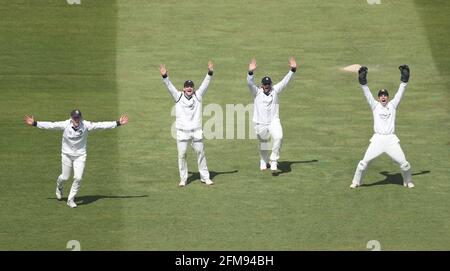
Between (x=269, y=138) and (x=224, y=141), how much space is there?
3004 mm

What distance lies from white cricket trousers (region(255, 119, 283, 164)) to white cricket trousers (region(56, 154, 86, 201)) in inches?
205

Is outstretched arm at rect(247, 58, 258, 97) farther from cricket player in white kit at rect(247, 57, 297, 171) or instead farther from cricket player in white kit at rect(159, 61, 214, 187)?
cricket player in white kit at rect(159, 61, 214, 187)

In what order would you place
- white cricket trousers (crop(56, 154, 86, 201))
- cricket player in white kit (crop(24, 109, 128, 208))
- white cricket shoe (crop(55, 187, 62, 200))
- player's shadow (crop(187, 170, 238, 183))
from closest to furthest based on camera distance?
1. cricket player in white kit (crop(24, 109, 128, 208))
2. white cricket trousers (crop(56, 154, 86, 201))
3. white cricket shoe (crop(55, 187, 62, 200))
4. player's shadow (crop(187, 170, 238, 183))

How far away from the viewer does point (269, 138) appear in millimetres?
34906

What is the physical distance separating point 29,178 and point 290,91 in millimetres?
10287

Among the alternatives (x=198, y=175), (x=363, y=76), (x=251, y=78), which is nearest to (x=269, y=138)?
(x=251, y=78)

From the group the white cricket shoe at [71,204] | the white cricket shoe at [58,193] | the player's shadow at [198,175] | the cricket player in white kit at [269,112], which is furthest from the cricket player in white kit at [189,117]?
the white cricket shoe at [58,193]

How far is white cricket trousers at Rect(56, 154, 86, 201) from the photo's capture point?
3192 centimetres

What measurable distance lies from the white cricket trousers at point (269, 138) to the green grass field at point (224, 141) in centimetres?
59

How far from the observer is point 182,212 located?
32312mm

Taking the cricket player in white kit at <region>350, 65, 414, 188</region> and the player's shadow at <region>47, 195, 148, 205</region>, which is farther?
the cricket player in white kit at <region>350, 65, 414, 188</region>


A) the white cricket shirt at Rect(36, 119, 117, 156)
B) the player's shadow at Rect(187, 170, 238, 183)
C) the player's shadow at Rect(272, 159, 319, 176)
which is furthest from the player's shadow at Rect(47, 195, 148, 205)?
the player's shadow at Rect(272, 159, 319, 176)

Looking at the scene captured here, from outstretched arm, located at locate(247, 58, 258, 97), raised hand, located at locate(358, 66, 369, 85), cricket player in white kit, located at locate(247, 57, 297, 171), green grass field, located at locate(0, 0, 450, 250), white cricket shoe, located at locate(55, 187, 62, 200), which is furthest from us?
cricket player in white kit, located at locate(247, 57, 297, 171)

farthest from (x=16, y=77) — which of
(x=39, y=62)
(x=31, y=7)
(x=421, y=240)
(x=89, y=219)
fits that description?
(x=421, y=240)
